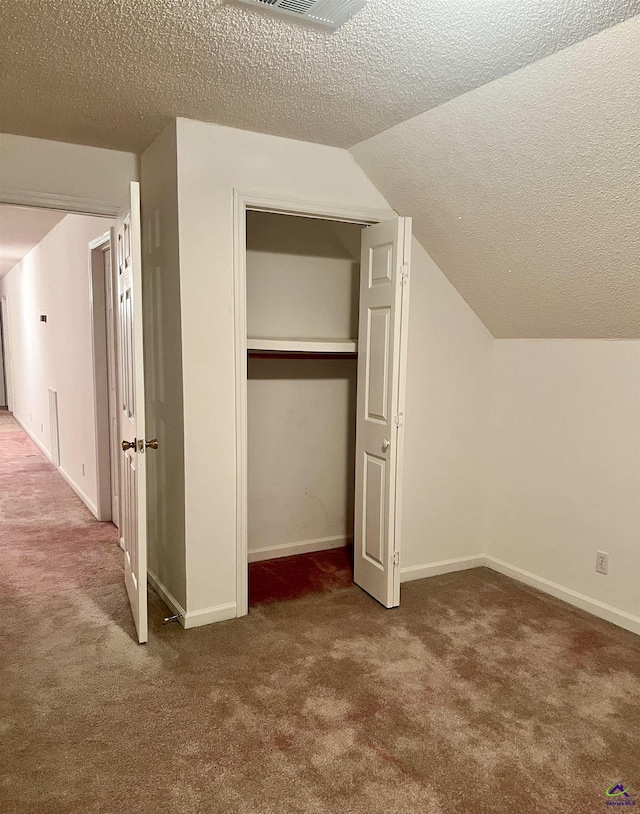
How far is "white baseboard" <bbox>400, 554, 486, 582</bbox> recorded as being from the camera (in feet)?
11.5

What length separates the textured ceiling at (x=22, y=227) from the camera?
15.6ft

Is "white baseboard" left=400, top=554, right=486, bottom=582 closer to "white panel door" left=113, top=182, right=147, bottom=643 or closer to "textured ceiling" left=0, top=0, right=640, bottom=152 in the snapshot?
"white panel door" left=113, top=182, right=147, bottom=643

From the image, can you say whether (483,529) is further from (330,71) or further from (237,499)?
(330,71)

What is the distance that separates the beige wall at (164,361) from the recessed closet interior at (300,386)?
66 cm

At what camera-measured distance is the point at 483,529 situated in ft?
12.4

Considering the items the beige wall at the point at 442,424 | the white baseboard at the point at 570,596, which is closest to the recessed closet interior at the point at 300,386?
the beige wall at the point at 442,424

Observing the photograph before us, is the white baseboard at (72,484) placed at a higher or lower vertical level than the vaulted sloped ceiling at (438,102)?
lower

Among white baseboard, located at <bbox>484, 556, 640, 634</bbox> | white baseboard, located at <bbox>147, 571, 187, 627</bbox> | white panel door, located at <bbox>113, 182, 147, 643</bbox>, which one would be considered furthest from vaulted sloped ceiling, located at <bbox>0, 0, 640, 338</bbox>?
white baseboard, located at <bbox>147, 571, 187, 627</bbox>

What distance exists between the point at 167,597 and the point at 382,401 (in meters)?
1.59

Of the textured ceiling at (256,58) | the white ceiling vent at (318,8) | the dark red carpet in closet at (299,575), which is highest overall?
the textured ceiling at (256,58)

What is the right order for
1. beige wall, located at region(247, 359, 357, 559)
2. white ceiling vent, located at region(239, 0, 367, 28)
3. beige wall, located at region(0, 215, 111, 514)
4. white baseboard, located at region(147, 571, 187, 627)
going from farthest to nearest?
beige wall, located at region(0, 215, 111, 514) → beige wall, located at region(247, 359, 357, 559) → white baseboard, located at region(147, 571, 187, 627) → white ceiling vent, located at region(239, 0, 367, 28)

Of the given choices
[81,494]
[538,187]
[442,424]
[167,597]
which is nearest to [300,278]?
[442,424]

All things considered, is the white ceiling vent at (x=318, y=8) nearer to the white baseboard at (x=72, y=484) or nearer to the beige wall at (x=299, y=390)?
the beige wall at (x=299, y=390)

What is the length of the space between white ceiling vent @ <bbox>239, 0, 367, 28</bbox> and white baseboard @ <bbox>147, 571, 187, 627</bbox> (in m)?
2.58
